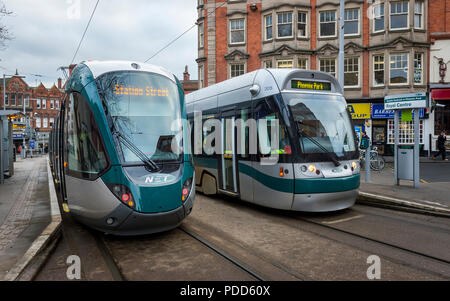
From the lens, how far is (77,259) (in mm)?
4602

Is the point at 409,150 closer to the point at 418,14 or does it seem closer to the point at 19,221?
the point at 19,221

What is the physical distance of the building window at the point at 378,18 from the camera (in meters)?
22.2

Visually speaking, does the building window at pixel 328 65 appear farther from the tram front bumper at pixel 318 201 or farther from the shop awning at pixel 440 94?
the tram front bumper at pixel 318 201

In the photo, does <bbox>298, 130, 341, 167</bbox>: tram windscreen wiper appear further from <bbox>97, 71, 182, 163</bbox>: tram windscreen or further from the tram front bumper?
<bbox>97, 71, 182, 163</bbox>: tram windscreen

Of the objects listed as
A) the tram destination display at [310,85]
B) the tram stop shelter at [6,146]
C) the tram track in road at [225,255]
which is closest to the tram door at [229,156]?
the tram destination display at [310,85]

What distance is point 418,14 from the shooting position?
71.6 ft

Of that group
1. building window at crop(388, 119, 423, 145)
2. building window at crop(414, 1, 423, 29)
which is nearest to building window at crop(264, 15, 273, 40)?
building window at crop(414, 1, 423, 29)

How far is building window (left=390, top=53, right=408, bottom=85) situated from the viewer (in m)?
21.8

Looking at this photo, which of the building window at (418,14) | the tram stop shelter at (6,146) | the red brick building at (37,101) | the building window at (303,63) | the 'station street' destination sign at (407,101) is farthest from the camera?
the red brick building at (37,101)

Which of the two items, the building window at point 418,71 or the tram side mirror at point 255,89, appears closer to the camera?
the tram side mirror at point 255,89

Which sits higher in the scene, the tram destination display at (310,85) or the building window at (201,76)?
the building window at (201,76)

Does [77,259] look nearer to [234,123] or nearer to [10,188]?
[234,123]

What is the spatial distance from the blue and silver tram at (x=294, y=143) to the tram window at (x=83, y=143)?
340cm

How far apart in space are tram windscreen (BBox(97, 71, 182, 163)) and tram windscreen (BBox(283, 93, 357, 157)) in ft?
8.08
